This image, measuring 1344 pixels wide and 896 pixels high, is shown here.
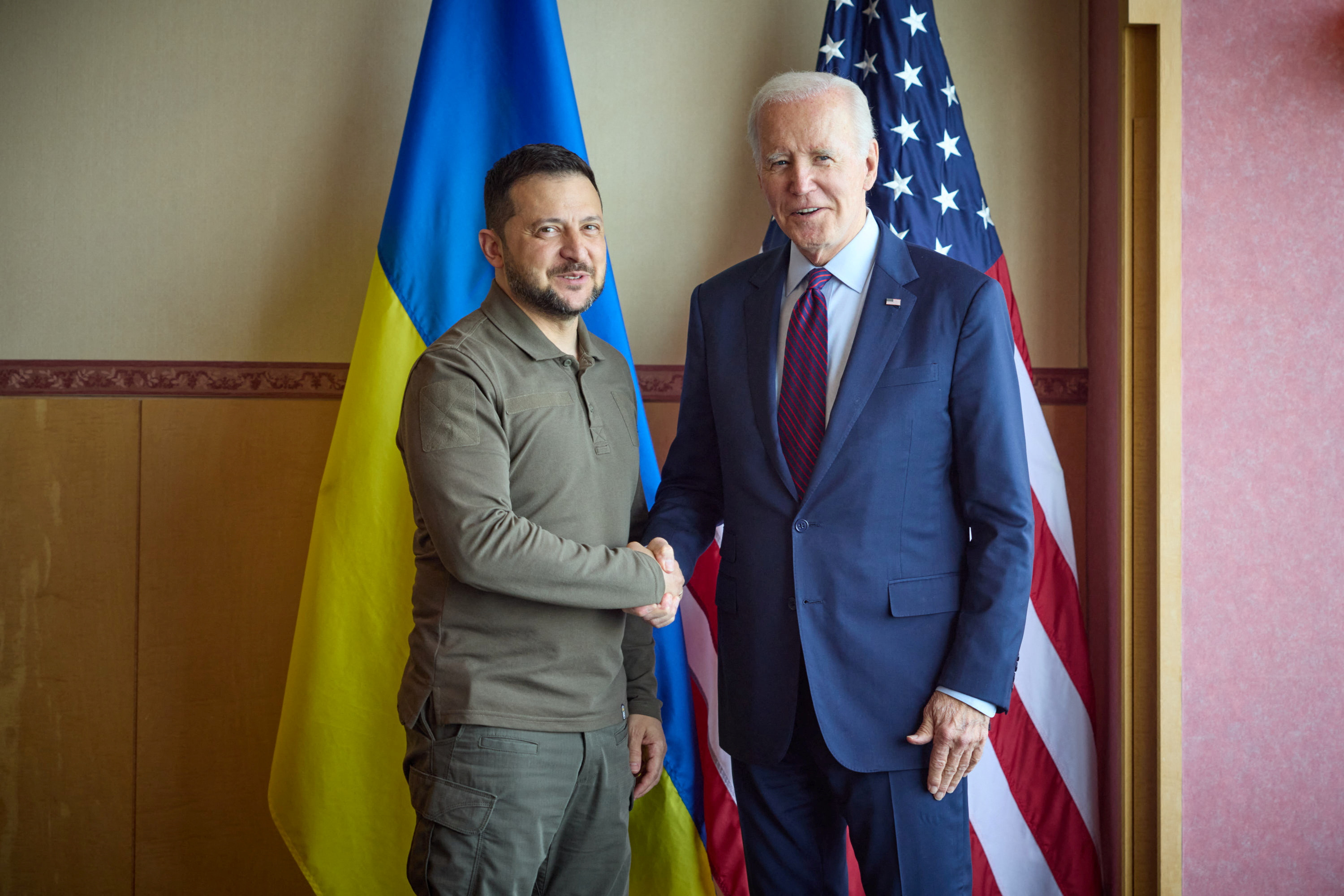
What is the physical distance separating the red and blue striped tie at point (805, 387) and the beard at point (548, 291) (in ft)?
1.21

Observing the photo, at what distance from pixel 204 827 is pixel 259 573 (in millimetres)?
687

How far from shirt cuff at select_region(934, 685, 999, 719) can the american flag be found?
0.68 meters

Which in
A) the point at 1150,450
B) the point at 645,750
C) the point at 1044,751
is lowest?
the point at 1044,751

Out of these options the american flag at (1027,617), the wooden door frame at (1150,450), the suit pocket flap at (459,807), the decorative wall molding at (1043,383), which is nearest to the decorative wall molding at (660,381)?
the decorative wall molding at (1043,383)

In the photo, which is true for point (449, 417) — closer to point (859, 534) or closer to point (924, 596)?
point (859, 534)

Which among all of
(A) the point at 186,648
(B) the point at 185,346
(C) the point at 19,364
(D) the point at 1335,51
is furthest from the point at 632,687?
(D) the point at 1335,51

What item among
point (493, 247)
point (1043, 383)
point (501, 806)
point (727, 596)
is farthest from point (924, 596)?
point (1043, 383)

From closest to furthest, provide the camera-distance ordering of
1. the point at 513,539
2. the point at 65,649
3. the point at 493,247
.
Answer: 1. the point at 513,539
2. the point at 493,247
3. the point at 65,649

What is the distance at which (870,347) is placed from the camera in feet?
4.84

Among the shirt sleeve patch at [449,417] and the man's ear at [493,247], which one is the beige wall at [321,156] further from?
the shirt sleeve patch at [449,417]

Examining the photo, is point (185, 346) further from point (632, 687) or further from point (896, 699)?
point (896, 699)

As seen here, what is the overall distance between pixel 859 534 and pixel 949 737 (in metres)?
0.36

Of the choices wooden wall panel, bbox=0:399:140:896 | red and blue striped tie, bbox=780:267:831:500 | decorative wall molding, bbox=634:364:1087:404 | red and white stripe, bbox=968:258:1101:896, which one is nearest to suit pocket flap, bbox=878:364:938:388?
red and blue striped tie, bbox=780:267:831:500

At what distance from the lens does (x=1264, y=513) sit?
1973 millimetres
